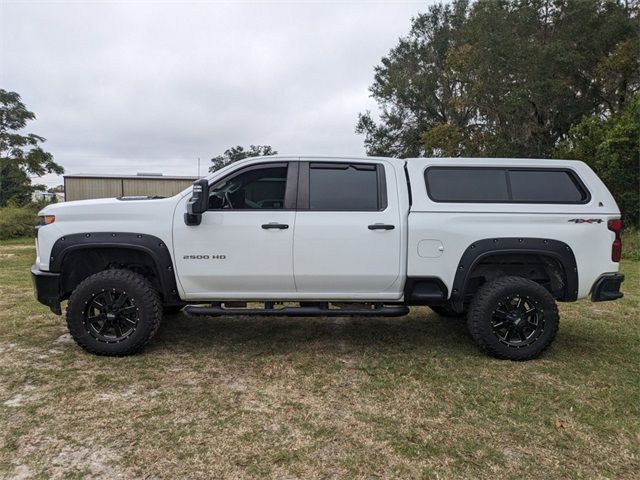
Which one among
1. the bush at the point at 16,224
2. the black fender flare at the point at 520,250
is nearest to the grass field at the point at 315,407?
the black fender flare at the point at 520,250

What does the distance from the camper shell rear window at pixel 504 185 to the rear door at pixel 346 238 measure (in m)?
0.46

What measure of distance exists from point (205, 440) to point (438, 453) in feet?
4.61

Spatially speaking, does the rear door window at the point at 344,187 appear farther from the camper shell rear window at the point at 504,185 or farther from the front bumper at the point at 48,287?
the front bumper at the point at 48,287

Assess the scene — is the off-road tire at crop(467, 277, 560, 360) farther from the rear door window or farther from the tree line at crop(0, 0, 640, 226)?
the tree line at crop(0, 0, 640, 226)

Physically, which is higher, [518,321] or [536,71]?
[536,71]

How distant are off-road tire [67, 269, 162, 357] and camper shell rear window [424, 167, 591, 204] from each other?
2.72m

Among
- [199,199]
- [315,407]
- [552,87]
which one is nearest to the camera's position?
[315,407]

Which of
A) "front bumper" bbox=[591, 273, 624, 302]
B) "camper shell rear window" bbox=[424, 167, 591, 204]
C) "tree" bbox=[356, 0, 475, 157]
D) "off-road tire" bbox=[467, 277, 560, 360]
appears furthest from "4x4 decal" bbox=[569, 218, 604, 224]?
"tree" bbox=[356, 0, 475, 157]

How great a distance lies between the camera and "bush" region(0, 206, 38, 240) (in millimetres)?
20156

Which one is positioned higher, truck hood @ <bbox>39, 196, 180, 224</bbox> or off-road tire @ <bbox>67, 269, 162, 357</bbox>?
truck hood @ <bbox>39, 196, 180, 224</bbox>

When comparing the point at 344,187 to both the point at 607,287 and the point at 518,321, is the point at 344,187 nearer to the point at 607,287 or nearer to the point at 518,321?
the point at 518,321

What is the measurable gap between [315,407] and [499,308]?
79.3 inches

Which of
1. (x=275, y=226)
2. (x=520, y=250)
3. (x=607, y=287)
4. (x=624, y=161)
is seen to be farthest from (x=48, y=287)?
(x=624, y=161)

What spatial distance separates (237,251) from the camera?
426 centimetres
